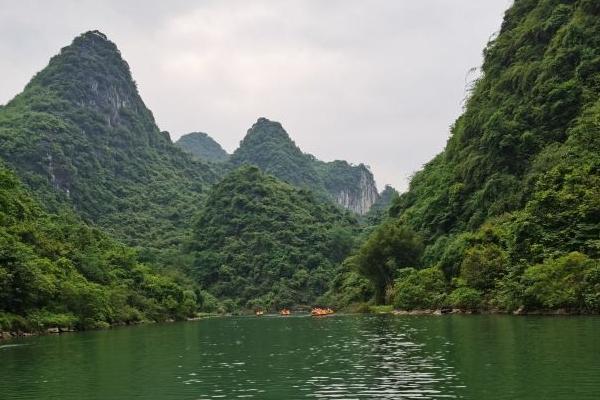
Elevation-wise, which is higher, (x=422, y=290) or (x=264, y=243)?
(x=264, y=243)

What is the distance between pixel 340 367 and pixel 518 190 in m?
50.7

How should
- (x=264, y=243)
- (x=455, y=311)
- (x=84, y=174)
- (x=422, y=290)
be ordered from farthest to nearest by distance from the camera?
1. (x=84, y=174)
2. (x=264, y=243)
3. (x=422, y=290)
4. (x=455, y=311)

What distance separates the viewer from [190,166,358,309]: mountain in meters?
136

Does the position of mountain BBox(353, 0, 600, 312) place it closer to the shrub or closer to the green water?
the shrub

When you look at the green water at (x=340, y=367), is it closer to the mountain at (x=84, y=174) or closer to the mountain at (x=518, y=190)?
the mountain at (x=518, y=190)

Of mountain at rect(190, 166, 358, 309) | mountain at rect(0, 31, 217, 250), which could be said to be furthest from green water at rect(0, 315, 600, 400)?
mountain at rect(0, 31, 217, 250)

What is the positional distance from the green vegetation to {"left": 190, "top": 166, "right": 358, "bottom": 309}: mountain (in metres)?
37.1

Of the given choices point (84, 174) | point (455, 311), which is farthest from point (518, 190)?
point (84, 174)

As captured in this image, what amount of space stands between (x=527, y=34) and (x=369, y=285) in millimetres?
39844

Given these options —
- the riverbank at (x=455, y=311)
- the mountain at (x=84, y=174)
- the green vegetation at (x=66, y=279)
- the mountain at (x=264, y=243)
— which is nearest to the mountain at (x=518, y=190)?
the riverbank at (x=455, y=311)

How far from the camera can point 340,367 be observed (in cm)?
2456

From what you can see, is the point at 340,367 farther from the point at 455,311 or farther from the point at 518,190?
the point at 518,190

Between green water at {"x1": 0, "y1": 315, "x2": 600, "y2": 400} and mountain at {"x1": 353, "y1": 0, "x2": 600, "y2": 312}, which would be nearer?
green water at {"x1": 0, "y1": 315, "x2": 600, "y2": 400}

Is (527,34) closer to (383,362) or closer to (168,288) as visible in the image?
(168,288)
